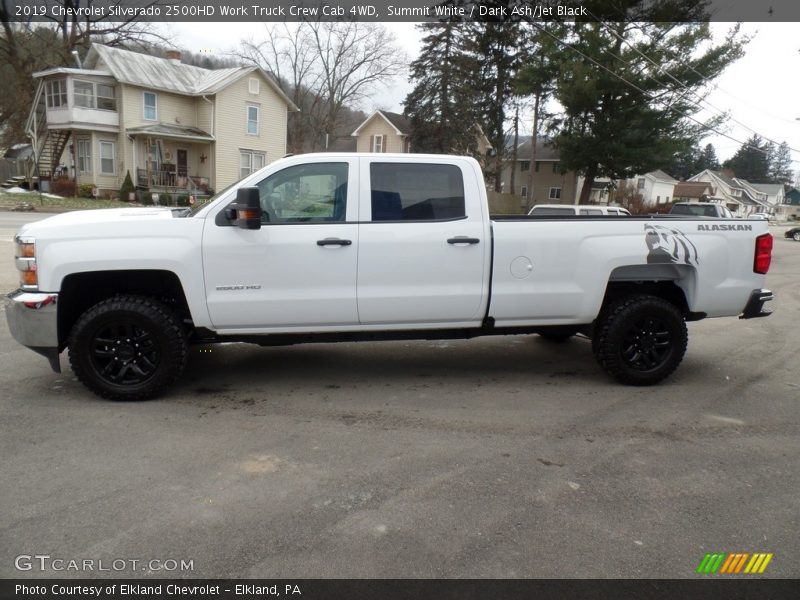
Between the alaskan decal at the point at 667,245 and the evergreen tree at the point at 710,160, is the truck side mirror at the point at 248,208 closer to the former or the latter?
the alaskan decal at the point at 667,245

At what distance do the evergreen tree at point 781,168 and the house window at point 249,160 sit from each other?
125 meters

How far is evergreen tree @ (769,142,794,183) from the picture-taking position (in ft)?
428

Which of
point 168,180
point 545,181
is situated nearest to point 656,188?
point 545,181

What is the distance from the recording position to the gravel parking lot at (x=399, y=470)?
9.73 ft

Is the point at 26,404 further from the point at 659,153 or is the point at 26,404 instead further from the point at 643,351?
the point at 659,153

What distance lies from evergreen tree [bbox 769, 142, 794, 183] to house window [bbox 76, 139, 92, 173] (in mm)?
134310

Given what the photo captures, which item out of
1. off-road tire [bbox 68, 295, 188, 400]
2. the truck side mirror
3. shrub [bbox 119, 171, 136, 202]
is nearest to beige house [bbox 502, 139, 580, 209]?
shrub [bbox 119, 171, 136, 202]

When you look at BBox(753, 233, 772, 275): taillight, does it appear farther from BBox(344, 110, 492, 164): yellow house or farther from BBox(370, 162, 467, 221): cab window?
BBox(344, 110, 492, 164): yellow house

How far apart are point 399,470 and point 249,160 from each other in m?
36.5

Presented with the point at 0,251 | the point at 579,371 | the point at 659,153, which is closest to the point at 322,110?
the point at 659,153

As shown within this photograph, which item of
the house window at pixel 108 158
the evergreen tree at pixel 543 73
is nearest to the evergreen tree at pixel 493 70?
the evergreen tree at pixel 543 73

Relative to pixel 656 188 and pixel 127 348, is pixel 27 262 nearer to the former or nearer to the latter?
pixel 127 348

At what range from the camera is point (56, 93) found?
33406 millimetres
